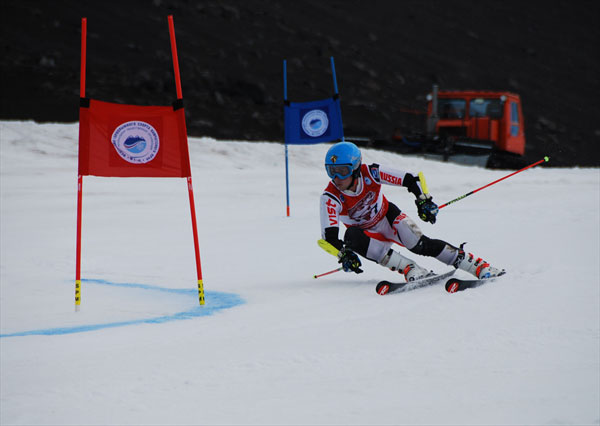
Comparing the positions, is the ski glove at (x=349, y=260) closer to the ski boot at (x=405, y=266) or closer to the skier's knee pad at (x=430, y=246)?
the ski boot at (x=405, y=266)

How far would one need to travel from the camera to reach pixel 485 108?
24.3 meters

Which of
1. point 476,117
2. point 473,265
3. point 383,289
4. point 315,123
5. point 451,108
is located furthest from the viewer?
→ point 451,108

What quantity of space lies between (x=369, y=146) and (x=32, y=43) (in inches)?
775

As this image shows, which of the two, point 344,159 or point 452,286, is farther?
point 344,159

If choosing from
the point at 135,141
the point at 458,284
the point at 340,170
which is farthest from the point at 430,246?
the point at 135,141

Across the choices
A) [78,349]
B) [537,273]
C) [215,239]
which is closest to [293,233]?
[215,239]

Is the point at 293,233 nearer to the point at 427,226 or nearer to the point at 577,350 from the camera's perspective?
the point at 427,226

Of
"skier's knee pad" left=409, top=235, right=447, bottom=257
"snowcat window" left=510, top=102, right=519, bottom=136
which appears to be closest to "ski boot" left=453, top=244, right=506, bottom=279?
"skier's knee pad" left=409, top=235, right=447, bottom=257

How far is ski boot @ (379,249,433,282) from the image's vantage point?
6.23m

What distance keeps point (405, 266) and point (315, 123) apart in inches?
222

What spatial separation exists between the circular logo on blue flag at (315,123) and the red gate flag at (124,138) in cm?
565

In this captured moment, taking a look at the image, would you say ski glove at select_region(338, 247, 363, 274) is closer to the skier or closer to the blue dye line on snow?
the skier

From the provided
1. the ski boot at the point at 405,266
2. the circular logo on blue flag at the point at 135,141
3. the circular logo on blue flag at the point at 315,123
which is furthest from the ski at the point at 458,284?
the circular logo on blue flag at the point at 315,123

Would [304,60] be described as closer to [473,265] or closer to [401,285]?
[473,265]
